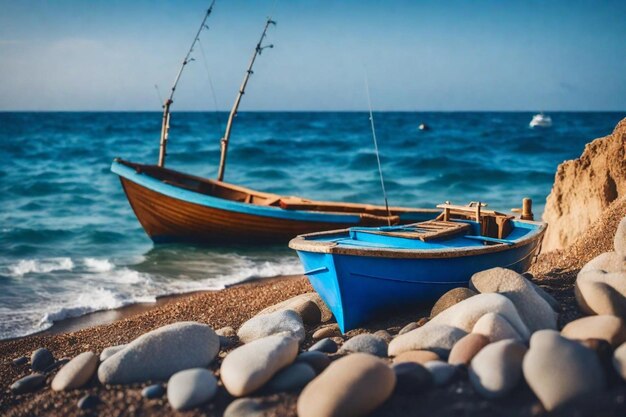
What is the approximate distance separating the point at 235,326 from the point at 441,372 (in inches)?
148

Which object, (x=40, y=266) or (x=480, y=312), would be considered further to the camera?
(x=40, y=266)

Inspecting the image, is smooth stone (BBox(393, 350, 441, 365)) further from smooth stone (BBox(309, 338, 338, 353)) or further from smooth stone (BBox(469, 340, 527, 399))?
smooth stone (BBox(309, 338, 338, 353))

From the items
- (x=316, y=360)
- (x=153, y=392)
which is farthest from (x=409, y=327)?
(x=153, y=392)

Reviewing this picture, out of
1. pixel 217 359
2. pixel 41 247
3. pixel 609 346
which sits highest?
pixel 609 346

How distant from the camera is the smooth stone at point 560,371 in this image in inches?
161

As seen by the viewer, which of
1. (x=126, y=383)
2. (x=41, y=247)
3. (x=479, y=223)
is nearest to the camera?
(x=126, y=383)

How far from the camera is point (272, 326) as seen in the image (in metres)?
6.35

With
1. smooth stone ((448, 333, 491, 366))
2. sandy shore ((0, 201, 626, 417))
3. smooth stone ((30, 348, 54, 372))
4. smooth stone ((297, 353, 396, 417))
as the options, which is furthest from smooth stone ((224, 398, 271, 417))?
smooth stone ((30, 348, 54, 372))

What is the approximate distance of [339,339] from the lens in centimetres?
620

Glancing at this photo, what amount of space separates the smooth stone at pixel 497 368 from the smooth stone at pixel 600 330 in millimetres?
633

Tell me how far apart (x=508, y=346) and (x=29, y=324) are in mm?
7372

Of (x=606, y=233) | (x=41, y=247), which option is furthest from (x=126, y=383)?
(x=41, y=247)

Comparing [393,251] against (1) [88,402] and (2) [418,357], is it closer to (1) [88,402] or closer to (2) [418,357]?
(2) [418,357]

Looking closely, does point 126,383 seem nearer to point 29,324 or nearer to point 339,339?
point 339,339
